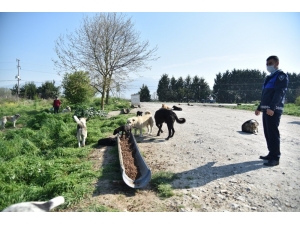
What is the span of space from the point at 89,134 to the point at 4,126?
6.71 meters

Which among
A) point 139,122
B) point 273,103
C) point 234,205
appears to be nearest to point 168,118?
point 139,122

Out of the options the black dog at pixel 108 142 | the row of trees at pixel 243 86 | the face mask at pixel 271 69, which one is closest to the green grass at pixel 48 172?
the black dog at pixel 108 142

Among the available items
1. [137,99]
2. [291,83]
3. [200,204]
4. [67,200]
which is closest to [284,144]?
[200,204]

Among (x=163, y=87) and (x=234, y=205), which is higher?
(x=163, y=87)

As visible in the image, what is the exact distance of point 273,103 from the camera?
3.86 meters

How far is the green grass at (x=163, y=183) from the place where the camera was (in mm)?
3170

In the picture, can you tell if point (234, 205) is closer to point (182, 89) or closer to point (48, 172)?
point (48, 172)

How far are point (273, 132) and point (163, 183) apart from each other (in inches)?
92.8

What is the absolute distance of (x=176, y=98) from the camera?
146 ft

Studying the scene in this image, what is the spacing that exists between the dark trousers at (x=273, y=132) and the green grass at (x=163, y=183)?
204 cm

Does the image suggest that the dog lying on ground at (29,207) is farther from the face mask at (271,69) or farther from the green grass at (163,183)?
the face mask at (271,69)

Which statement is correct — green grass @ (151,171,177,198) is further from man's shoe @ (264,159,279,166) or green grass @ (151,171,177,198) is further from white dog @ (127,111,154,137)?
white dog @ (127,111,154,137)

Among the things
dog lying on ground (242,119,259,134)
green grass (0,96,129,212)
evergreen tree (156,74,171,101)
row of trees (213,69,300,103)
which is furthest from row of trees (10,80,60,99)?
dog lying on ground (242,119,259,134)
